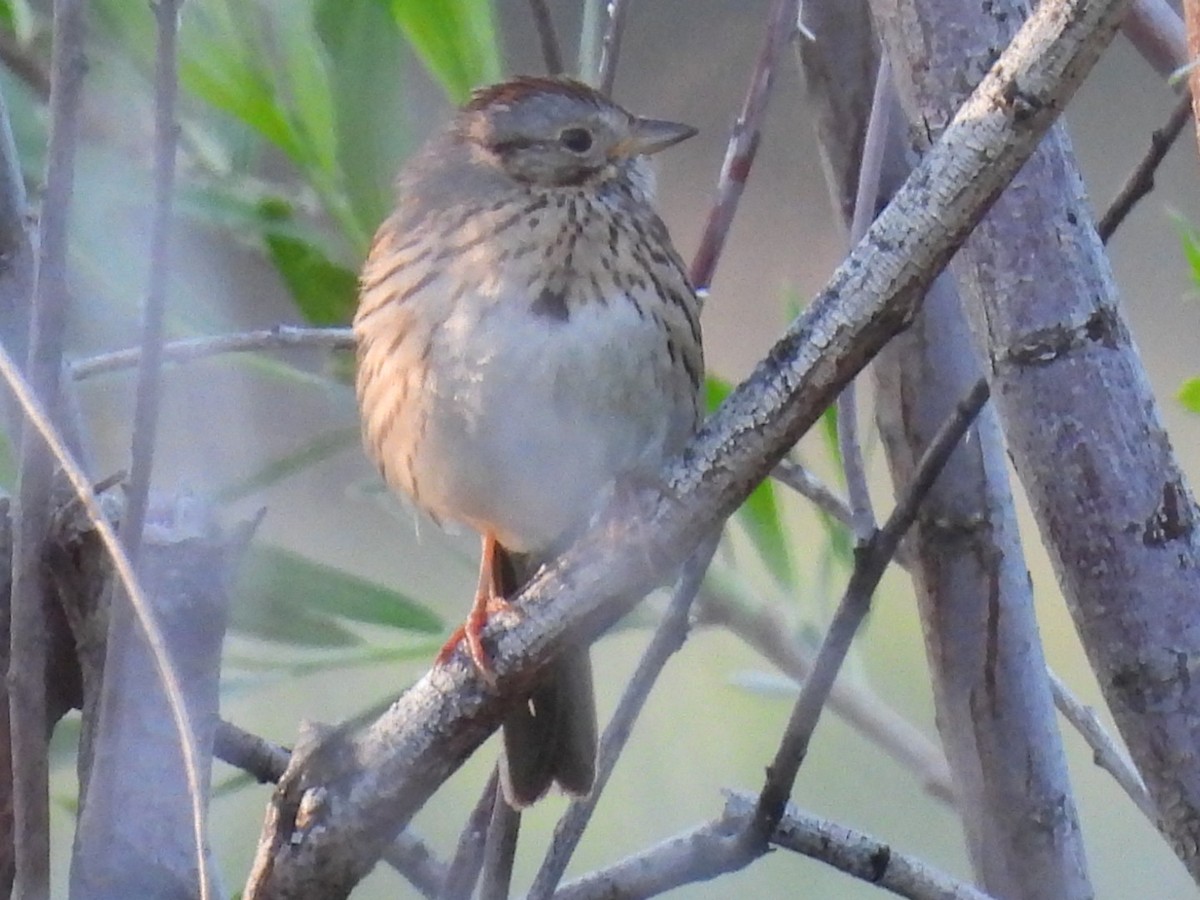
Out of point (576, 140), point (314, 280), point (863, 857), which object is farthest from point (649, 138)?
point (863, 857)

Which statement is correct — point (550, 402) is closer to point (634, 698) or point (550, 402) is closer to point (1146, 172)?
point (634, 698)

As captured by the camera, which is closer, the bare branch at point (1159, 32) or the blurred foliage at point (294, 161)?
the bare branch at point (1159, 32)

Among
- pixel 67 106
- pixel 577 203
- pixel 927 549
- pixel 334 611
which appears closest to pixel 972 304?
pixel 927 549

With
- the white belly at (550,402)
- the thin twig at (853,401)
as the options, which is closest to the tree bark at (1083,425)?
the thin twig at (853,401)

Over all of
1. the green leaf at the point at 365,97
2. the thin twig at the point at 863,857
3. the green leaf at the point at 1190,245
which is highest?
the green leaf at the point at 365,97

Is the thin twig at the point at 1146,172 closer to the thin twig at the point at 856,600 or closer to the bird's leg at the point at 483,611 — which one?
the thin twig at the point at 856,600

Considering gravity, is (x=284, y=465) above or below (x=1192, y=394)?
below

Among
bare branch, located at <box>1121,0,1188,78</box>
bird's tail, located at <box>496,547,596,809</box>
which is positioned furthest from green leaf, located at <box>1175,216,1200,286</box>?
bird's tail, located at <box>496,547,596,809</box>
